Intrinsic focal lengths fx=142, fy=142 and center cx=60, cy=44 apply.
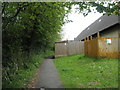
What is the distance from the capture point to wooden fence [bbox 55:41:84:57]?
17.5 meters

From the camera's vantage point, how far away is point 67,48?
17734mm

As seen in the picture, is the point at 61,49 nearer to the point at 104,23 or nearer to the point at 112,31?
the point at 104,23

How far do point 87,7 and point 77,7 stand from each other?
18.2 inches

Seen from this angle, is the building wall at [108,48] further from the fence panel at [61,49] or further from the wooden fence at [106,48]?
the fence panel at [61,49]

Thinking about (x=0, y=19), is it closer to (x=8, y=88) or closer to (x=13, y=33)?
(x=13, y=33)

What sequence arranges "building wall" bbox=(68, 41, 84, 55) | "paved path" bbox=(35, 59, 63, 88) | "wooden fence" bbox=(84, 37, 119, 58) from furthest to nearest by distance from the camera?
"building wall" bbox=(68, 41, 84, 55), "wooden fence" bbox=(84, 37, 119, 58), "paved path" bbox=(35, 59, 63, 88)

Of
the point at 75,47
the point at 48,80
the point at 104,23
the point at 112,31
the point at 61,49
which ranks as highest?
the point at 104,23

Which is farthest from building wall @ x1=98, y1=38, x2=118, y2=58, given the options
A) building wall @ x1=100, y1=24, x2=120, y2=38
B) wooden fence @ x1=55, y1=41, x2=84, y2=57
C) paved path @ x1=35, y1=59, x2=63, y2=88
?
wooden fence @ x1=55, y1=41, x2=84, y2=57

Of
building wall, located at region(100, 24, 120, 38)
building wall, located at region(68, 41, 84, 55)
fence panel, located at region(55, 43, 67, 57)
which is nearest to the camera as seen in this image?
building wall, located at region(100, 24, 120, 38)

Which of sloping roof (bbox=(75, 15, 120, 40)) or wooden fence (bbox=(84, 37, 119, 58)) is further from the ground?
sloping roof (bbox=(75, 15, 120, 40))

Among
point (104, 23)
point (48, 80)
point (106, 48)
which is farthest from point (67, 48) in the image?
point (48, 80)

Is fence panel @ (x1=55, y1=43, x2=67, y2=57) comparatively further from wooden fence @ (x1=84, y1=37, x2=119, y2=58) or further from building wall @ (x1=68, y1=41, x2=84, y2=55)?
wooden fence @ (x1=84, y1=37, x2=119, y2=58)

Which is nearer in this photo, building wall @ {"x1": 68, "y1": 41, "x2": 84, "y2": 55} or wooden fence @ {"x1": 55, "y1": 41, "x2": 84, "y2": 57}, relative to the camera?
wooden fence @ {"x1": 55, "y1": 41, "x2": 84, "y2": 57}

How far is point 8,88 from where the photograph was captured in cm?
447
